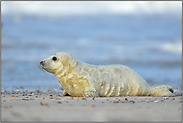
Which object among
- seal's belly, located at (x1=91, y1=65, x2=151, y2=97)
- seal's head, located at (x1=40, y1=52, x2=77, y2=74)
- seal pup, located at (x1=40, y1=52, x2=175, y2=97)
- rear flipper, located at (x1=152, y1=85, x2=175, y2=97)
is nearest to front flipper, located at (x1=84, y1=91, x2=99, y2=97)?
seal pup, located at (x1=40, y1=52, x2=175, y2=97)

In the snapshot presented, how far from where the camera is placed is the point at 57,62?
25.8 feet

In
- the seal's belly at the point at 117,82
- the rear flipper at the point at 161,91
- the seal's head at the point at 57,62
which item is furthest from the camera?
the rear flipper at the point at 161,91

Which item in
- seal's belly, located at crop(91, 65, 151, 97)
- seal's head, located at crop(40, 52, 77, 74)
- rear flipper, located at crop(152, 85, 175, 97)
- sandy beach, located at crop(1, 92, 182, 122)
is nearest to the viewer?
sandy beach, located at crop(1, 92, 182, 122)

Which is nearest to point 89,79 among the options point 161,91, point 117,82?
point 117,82

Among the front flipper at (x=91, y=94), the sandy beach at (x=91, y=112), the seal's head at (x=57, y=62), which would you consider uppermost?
the seal's head at (x=57, y=62)

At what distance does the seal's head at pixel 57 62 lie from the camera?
7.75 m

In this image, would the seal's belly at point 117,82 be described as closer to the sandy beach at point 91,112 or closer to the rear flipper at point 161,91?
the rear flipper at point 161,91

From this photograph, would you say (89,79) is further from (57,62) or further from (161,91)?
(161,91)

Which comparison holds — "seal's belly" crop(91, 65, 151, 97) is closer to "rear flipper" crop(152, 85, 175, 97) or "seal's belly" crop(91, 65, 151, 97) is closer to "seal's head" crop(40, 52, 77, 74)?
"rear flipper" crop(152, 85, 175, 97)

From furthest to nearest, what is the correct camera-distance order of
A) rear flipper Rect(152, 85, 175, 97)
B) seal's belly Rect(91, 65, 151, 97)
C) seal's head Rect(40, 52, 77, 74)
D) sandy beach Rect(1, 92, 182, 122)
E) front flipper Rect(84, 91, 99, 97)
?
rear flipper Rect(152, 85, 175, 97) < seal's belly Rect(91, 65, 151, 97) < seal's head Rect(40, 52, 77, 74) < front flipper Rect(84, 91, 99, 97) < sandy beach Rect(1, 92, 182, 122)

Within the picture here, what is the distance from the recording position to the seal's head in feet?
25.4

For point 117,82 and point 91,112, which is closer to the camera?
point 91,112

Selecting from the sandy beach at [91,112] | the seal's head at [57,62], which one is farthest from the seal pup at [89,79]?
the sandy beach at [91,112]

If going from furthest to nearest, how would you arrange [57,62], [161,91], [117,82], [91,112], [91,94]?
[161,91]
[117,82]
[57,62]
[91,94]
[91,112]
